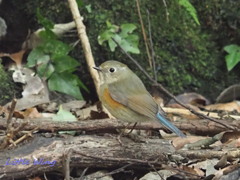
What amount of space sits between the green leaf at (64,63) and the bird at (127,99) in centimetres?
85

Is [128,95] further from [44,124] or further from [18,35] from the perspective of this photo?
[18,35]

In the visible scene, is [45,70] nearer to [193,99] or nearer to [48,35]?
[48,35]

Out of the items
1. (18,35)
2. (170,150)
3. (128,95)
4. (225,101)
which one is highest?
(18,35)

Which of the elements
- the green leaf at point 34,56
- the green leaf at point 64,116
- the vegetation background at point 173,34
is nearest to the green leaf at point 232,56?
the vegetation background at point 173,34

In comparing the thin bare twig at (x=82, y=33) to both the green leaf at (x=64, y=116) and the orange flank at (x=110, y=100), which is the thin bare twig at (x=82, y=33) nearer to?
the green leaf at (x=64, y=116)

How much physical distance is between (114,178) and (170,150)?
469 millimetres

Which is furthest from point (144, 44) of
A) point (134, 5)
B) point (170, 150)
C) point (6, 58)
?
point (170, 150)

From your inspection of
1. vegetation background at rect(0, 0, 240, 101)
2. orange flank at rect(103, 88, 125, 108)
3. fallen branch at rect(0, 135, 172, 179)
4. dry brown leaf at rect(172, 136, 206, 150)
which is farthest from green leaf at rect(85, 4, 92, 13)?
fallen branch at rect(0, 135, 172, 179)

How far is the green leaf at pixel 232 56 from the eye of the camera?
634cm

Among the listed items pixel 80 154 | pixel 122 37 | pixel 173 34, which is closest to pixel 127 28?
pixel 122 37

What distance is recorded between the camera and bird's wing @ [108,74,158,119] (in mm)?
4344

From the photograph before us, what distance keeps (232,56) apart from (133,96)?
230 centimetres

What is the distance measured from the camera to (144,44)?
6227 mm

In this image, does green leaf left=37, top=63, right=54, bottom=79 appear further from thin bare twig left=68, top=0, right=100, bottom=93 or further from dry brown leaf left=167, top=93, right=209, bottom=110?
dry brown leaf left=167, top=93, right=209, bottom=110
